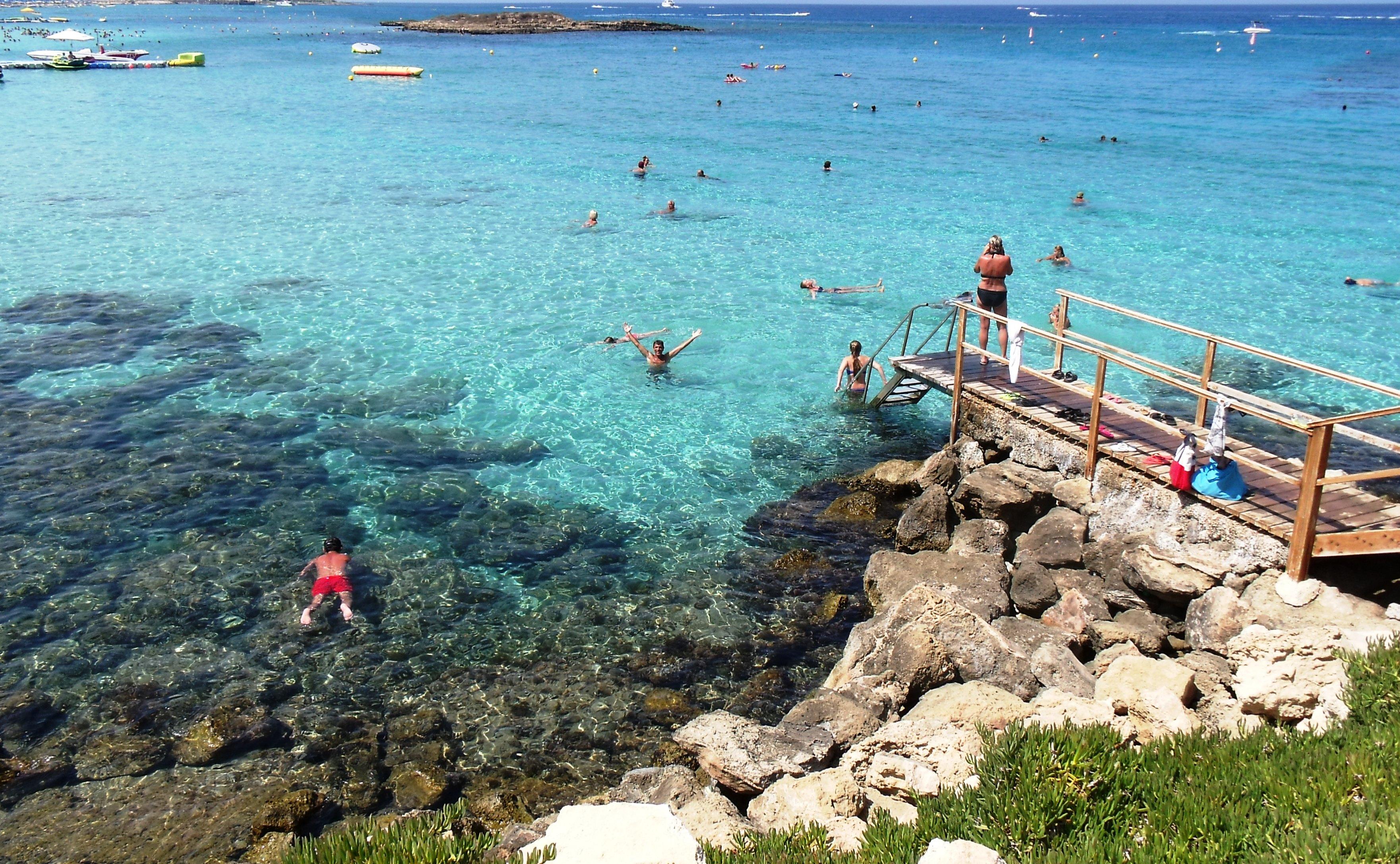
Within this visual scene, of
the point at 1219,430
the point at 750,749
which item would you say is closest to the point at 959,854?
the point at 750,749

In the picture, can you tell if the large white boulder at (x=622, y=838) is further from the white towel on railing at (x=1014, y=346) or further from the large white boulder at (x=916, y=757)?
the white towel on railing at (x=1014, y=346)

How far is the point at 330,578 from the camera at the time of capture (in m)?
13.2

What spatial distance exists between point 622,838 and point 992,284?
1289cm

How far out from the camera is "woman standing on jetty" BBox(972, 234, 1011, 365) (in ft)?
54.5

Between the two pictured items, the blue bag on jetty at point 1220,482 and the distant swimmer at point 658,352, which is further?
the distant swimmer at point 658,352

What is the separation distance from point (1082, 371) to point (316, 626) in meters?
16.7

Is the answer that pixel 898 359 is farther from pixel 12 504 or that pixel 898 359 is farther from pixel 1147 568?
pixel 12 504

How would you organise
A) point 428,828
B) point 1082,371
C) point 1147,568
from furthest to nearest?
point 1082,371 → point 1147,568 → point 428,828

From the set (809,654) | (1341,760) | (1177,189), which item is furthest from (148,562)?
(1177,189)

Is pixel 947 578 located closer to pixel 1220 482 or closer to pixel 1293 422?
pixel 1220 482

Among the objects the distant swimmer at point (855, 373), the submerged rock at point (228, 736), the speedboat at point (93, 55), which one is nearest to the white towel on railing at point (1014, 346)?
the distant swimmer at point (855, 373)

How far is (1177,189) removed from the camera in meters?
38.7

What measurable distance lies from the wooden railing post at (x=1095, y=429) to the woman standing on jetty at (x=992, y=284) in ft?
11.7

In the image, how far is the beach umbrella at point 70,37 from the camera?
10256 cm
